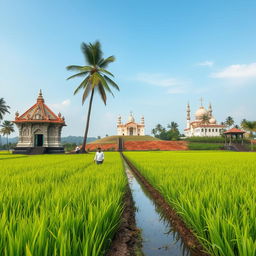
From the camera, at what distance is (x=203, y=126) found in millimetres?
83562

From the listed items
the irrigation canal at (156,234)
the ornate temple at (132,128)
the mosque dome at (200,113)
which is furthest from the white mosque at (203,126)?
the irrigation canal at (156,234)

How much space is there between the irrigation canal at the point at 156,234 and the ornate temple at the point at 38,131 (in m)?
27.4

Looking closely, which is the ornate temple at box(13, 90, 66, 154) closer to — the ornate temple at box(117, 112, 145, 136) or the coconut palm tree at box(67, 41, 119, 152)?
the coconut palm tree at box(67, 41, 119, 152)

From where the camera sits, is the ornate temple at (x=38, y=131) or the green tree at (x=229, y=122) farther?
the green tree at (x=229, y=122)

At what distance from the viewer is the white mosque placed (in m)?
83.4

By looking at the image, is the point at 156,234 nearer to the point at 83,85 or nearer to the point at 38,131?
the point at 83,85

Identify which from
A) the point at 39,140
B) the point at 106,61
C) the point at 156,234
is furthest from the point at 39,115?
the point at 156,234

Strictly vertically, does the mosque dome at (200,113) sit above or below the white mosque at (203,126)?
above

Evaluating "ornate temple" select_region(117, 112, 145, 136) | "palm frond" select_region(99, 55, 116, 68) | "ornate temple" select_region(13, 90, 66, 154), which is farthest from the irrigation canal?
"ornate temple" select_region(117, 112, 145, 136)

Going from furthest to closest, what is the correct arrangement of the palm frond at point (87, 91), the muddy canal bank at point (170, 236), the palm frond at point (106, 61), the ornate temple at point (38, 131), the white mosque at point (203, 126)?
the white mosque at point (203, 126) → the ornate temple at point (38, 131) → the palm frond at point (106, 61) → the palm frond at point (87, 91) → the muddy canal bank at point (170, 236)

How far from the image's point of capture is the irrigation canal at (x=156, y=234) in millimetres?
2363

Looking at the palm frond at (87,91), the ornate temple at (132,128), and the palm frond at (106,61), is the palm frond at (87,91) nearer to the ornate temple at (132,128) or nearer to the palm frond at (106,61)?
the palm frond at (106,61)

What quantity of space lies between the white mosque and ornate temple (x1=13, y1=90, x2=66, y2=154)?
67.0m

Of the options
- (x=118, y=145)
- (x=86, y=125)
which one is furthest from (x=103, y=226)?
(x=118, y=145)
